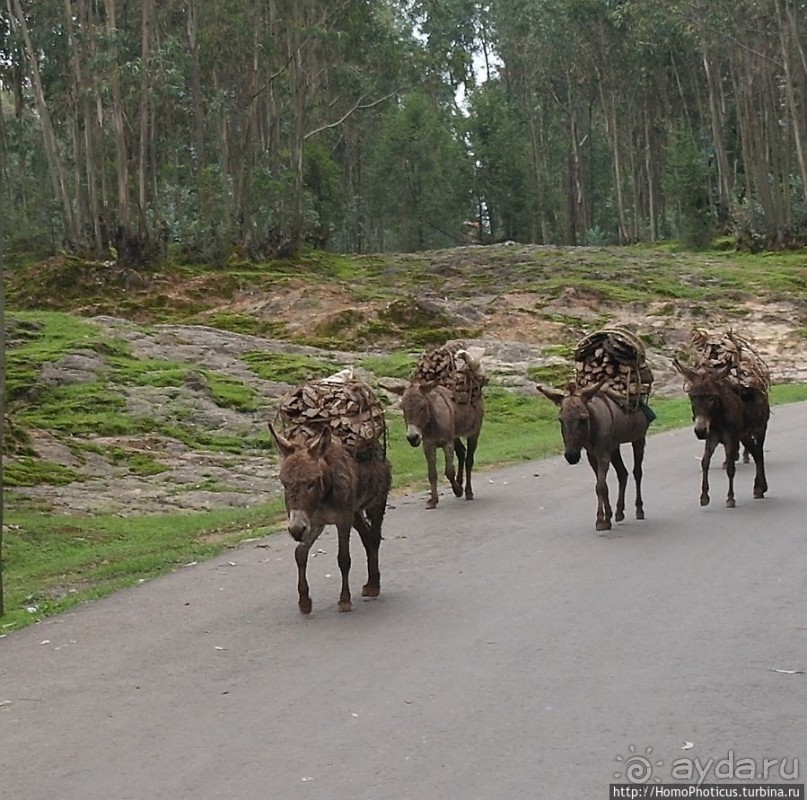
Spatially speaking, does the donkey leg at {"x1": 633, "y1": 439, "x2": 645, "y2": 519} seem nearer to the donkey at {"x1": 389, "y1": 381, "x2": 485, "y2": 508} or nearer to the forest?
the donkey at {"x1": 389, "y1": 381, "x2": 485, "y2": 508}

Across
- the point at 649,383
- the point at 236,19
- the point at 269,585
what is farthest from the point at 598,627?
the point at 236,19

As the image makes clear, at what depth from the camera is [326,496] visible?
33.9 ft

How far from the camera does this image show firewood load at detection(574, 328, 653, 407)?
14.4 meters

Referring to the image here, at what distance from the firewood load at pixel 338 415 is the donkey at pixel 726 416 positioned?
483cm

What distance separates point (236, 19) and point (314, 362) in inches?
863

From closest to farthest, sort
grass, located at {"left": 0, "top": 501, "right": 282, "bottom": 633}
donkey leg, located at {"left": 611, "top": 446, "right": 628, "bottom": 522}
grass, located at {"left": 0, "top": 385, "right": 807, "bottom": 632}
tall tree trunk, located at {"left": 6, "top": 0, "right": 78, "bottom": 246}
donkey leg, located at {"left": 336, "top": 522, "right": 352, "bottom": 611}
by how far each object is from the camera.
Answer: donkey leg, located at {"left": 336, "top": 522, "right": 352, "bottom": 611} < grass, located at {"left": 0, "top": 501, "right": 282, "bottom": 633} < grass, located at {"left": 0, "top": 385, "right": 807, "bottom": 632} < donkey leg, located at {"left": 611, "top": 446, "right": 628, "bottom": 522} < tall tree trunk, located at {"left": 6, "top": 0, "right": 78, "bottom": 246}

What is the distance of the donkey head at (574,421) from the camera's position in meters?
13.4

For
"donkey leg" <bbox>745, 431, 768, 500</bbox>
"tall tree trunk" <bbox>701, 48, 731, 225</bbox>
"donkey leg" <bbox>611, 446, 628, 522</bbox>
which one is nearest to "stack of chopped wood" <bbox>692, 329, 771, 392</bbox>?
"donkey leg" <bbox>745, 431, 768, 500</bbox>

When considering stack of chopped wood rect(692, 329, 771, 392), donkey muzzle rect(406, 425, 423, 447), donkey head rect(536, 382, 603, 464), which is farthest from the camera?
donkey muzzle rect(406, 425, 423, 447)

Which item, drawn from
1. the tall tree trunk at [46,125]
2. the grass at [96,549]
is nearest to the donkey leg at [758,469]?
the grass at [96,549]

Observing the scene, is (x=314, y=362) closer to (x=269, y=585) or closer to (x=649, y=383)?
(x=649, y=383)

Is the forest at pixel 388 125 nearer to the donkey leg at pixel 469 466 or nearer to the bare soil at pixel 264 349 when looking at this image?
the bare soil at pixel 264 349

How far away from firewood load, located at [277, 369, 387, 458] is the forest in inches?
1198

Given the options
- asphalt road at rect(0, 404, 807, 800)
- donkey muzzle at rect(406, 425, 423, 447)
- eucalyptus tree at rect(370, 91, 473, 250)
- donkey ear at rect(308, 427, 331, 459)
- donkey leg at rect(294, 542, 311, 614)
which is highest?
eucalyptus tree at rect(370, 91, 473, 250)
